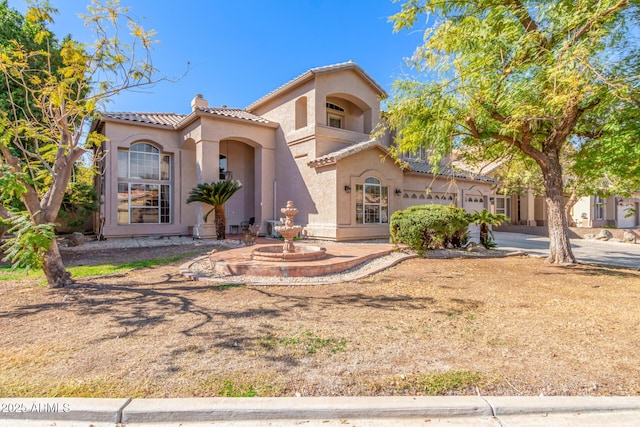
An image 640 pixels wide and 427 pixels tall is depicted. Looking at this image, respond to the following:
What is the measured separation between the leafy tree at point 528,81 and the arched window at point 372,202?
4.73m

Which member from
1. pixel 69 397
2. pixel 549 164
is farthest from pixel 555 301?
pixel 69 397

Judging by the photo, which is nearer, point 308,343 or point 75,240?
point 308,343

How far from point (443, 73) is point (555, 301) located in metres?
6.53

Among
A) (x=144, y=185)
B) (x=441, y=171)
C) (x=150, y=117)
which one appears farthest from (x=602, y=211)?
(x=150, y=117)

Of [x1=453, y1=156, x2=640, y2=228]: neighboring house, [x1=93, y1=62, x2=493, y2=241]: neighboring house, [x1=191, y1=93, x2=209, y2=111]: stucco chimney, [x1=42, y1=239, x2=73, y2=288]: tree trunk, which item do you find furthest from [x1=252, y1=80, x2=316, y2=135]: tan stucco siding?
[x1=453, y1=156, x2=640, y2=228]: neighboring house

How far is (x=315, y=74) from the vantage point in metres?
14.6

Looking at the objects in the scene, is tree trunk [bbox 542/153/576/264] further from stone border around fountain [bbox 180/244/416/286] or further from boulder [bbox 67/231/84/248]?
boulder [bbox 67/231/84/248]

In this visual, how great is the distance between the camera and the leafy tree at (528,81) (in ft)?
21.7

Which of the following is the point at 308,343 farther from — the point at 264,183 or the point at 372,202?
the point at 264,183

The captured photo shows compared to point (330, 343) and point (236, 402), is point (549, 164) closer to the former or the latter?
point (330, 343)

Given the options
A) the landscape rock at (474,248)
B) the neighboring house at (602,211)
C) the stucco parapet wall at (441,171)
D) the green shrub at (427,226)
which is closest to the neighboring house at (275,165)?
the stucco parapet wall at (441,171)

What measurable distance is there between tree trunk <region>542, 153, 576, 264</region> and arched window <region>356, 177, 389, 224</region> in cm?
711

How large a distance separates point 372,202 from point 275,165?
5.94 m

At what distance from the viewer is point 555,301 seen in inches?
228
